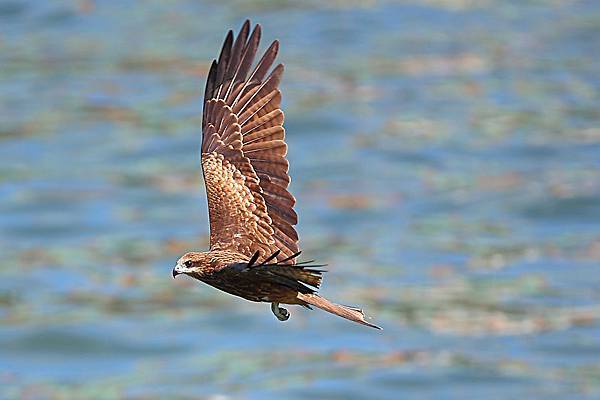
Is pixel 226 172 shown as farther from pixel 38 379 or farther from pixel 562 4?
pixel 562 4

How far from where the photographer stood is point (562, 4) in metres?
27.3

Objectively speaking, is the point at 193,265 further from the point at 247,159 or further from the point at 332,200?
the point at 332,200

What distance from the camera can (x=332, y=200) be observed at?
23031 mm

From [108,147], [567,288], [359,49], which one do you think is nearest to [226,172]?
[567,288]

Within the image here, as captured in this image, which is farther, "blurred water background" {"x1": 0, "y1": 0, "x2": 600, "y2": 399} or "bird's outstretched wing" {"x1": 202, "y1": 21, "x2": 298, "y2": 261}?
"blurred water background" {"x1": 0, "y1": 0, "x2": 600, "y2": 399}

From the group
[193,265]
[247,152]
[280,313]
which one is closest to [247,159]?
[247,152]

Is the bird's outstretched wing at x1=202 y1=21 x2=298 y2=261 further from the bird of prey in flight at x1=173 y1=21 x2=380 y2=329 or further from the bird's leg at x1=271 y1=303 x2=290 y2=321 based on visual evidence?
the bird's leg at x1=271 y1=303 x2=290 y2=321

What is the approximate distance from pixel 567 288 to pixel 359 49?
25.2 feet

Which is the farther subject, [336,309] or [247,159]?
[247,159]

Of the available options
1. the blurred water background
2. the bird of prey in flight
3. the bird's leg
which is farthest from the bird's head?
the blurred water background

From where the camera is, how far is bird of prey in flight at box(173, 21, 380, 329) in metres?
7.27

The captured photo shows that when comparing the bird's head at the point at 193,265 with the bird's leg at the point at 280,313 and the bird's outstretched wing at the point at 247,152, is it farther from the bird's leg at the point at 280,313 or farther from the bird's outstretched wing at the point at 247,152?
the bird's outstretched wing at the point at 247,152

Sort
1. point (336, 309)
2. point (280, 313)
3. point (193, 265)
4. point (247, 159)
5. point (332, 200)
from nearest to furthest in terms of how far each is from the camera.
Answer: point (336, 309), point (193, 265), point (280, 313), point (247, 159), point (332, 200)

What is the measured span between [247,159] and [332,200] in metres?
15.3
